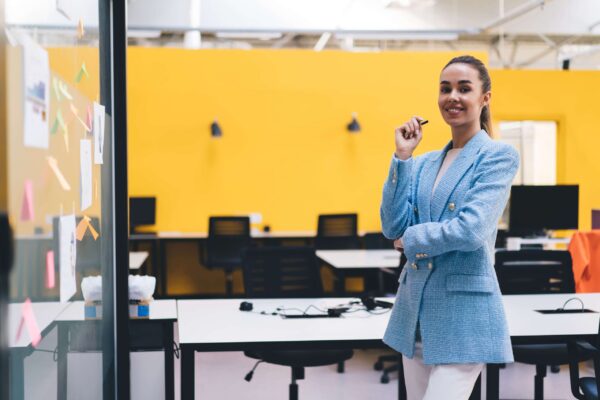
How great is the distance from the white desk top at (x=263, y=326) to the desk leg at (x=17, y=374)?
1.26m

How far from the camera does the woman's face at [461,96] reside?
2.13 metres

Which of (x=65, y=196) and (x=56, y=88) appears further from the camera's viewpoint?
(x=65, y=196)

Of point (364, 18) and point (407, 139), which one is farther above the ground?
point (364, 18)

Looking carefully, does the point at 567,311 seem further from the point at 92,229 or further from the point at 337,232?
the point at 337,232

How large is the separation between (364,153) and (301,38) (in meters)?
5.31

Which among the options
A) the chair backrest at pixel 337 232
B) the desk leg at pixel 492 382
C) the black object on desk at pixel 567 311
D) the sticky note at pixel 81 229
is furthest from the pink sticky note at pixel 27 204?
the chair backrest at pixel 337 232

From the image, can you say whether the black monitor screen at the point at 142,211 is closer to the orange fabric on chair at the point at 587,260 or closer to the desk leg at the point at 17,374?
the orange fabric on chair at the point at 587,260

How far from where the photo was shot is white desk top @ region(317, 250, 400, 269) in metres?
5.83

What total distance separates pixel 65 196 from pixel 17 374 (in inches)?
26.0

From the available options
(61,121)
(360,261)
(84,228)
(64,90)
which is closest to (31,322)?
(61,121)

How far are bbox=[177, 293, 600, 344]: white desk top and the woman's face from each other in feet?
3.56

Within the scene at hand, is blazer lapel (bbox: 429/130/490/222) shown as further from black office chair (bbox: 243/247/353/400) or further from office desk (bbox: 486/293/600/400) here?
black office chair (bbox: 243/247/353/400)

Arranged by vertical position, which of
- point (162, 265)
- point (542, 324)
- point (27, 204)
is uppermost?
point (27, 204)

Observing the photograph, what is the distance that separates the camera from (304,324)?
10.4 ft
